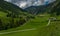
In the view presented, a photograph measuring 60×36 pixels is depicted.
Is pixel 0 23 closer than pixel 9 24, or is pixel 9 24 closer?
pixel 0 23

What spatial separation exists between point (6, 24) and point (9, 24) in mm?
5758

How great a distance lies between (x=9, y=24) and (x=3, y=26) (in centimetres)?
1197

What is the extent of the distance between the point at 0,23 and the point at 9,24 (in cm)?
1002

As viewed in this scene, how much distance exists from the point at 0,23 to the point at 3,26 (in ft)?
14.6

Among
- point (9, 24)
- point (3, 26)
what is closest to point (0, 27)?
point (3, 26)

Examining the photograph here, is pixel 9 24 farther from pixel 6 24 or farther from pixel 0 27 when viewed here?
pixel 0 27

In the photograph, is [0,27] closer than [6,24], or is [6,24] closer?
[0,27]

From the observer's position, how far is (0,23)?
400 feet

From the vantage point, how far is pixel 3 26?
118875 mm

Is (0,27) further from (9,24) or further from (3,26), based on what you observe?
(9,24)

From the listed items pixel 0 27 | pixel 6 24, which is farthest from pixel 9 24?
pixel 0 27

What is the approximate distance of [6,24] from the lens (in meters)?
125

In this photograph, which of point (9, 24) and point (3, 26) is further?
point (9, 24)

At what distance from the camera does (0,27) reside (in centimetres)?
11612
